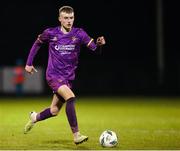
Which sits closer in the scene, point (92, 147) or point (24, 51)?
point (92, 147)

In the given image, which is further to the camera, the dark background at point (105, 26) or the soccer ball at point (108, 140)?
the dark background at point (105, 26)

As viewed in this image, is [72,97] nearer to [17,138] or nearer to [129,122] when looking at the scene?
[17,138]

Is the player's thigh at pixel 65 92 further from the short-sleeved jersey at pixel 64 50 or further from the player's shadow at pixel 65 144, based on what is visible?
the player's shadow at pixel 65 144

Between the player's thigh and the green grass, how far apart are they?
814 mm

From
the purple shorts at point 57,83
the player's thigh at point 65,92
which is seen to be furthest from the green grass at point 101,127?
the purple shorts at point 57,83

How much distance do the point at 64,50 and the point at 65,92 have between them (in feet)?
2.41

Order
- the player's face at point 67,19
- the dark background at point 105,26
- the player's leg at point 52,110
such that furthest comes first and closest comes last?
the dark background at point 105,26
the player's leg at point 52,110
the player's face at point 67,19

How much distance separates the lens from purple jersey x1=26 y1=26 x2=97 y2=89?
37.2 ft

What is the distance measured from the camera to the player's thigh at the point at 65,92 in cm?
1111

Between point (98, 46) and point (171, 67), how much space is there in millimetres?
21820

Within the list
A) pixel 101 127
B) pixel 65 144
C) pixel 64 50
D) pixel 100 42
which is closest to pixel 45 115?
pixel 65 144

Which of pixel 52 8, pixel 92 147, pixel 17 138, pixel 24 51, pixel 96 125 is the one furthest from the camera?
pixel 52 8

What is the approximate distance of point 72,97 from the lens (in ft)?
36.3

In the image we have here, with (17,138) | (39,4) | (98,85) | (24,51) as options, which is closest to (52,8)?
(39,4)
